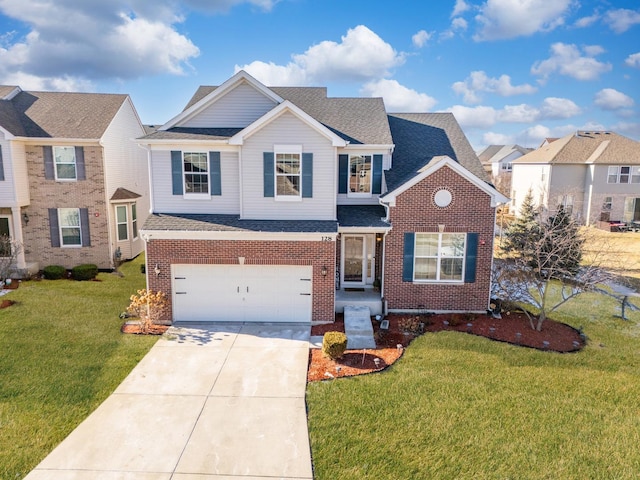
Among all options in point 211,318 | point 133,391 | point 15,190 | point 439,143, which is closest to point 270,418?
point 133,391

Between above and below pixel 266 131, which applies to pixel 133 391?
below

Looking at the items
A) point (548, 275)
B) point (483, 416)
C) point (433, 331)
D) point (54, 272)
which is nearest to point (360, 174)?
point (433, 331)

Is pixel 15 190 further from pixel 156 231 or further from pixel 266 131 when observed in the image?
pixel 266 131

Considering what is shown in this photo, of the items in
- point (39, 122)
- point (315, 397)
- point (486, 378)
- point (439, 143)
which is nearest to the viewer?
point (315, 397)

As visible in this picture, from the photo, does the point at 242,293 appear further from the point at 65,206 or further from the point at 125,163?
the point at 125,163

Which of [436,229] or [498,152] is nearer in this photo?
[436,229]

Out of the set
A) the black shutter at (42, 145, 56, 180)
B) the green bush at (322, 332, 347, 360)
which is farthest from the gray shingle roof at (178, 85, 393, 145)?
the green bush at (322, 332, 347, 360)
